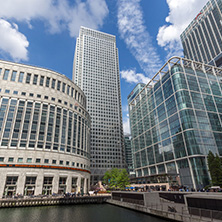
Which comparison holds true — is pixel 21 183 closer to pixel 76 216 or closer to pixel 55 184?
pixel 55 184

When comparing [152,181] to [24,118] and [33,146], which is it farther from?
[24,118]

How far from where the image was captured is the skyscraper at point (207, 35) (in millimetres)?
157375

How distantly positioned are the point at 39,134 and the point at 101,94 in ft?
357

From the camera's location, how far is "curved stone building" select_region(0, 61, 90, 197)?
5506 cm

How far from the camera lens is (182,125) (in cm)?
6569

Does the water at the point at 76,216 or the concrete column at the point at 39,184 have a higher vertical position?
the concrete column at the point at 39,184

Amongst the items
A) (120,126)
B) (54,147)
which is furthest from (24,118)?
(120,126)

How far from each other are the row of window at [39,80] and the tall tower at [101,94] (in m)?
74.7

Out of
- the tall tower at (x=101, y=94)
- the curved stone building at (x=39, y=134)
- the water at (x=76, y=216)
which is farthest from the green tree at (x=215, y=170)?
the tall tower at (x=101, y=94)

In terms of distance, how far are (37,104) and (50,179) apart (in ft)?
92.9

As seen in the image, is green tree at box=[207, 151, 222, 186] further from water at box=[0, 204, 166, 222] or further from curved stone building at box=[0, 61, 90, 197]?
curved stone building at box=[0, 61, 90, 197]

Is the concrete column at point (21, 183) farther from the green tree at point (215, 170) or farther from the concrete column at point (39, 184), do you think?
the green tree at point (215, 170)

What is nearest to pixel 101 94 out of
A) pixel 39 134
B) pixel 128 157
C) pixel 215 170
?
pixel 128 157

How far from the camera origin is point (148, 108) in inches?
3671
